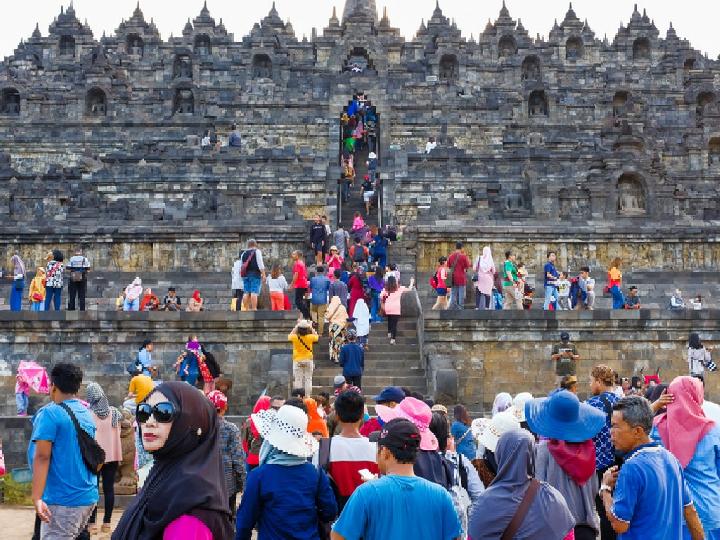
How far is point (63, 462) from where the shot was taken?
7.28 metres

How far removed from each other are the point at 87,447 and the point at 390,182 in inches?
869

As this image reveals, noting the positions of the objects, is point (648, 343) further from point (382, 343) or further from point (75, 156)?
point (75, 156)

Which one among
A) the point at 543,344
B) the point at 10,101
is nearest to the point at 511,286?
the point at 543,344

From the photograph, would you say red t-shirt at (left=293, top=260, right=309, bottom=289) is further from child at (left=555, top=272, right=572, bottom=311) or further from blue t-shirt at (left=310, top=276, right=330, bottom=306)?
child at (left=555, top=272, right=572, bottom=311)

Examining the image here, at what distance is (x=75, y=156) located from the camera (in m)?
36.6

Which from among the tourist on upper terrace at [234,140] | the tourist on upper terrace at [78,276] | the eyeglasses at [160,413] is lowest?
the eyeglasses at [160,413]

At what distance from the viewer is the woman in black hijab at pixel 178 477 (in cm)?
455

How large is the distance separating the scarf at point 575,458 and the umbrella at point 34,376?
13393mm

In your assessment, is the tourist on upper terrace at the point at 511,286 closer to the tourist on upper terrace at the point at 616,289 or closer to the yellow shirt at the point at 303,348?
the tourist on upper terrace at the point at 616,289

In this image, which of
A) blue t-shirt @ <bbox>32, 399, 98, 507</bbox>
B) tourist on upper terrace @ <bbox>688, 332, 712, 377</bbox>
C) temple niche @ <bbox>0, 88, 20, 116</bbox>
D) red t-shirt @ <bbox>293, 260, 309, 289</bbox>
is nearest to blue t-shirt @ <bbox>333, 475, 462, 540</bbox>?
blue t-shirt @ <bbox>32, 399, 98, 507</bbox>

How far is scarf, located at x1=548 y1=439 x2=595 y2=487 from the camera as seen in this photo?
6617mm

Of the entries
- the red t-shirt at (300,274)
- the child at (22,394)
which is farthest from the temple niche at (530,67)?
the child at (22,394)

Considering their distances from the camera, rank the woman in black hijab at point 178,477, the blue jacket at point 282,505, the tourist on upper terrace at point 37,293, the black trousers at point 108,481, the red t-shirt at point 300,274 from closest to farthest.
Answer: the woman in black hijab at point 178,477 < the blue jacket at point 282,505 < the black trousers at point 108,481 < the red t-shirt at point 300,274 < the tourist on upper terrace at point 37,293

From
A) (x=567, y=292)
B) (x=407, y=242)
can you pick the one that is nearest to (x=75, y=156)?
(x=407, y=242)
